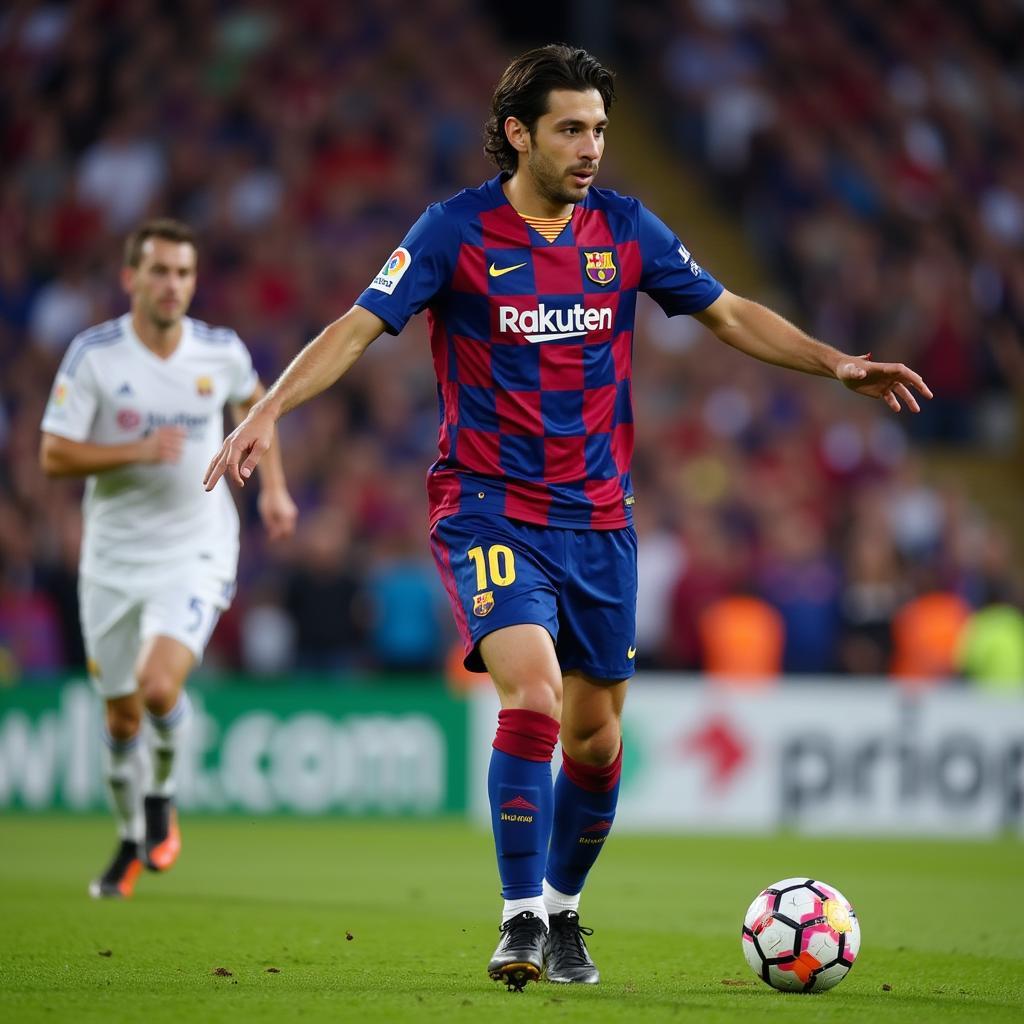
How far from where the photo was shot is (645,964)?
6543 mm

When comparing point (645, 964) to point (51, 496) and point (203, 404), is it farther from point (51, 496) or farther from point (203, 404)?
point (51, 496)

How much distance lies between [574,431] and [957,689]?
30.3 ft

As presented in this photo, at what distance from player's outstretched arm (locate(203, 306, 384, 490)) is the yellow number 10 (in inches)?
26.8

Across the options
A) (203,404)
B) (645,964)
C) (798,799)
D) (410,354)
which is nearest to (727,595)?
(798,799)

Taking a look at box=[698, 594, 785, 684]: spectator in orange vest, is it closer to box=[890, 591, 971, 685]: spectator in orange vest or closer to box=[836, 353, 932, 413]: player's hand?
box=[890, 591, 971, 685]: spectator in orange vest

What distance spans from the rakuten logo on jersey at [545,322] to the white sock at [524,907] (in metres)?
1.68

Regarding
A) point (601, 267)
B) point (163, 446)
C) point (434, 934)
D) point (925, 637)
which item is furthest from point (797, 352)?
point (925, 637)

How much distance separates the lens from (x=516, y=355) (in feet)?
19.7

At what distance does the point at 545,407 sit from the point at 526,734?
3.36 ft

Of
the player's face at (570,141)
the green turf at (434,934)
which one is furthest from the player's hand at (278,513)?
the player's face at (570,141)

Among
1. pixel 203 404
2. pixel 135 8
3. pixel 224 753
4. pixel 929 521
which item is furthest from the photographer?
pixel 135 8

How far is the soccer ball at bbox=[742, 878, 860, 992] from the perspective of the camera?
19.2 ft

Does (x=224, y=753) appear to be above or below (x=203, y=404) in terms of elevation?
below

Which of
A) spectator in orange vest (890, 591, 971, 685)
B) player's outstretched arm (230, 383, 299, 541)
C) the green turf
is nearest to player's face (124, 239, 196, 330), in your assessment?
player's outstretched arm (230, 383, 299, 541)
